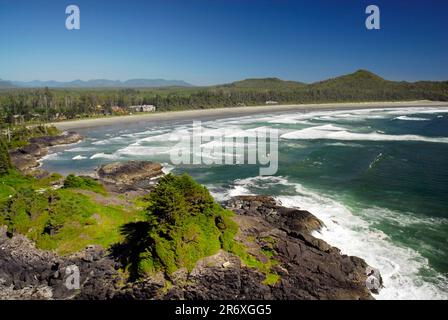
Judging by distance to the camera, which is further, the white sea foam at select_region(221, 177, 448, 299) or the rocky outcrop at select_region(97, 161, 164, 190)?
the rocky outcrop at select_region(97, 161, 164, 190)

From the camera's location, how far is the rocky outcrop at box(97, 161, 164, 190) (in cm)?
4408

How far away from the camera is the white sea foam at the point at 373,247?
2156 cm

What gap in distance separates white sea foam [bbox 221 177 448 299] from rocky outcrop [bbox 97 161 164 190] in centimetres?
1227

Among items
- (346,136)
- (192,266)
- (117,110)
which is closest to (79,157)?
(192,266)

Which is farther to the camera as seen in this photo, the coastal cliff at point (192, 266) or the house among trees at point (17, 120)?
the house among trees at point (17, 120)

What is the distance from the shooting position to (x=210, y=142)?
72500 millimetres

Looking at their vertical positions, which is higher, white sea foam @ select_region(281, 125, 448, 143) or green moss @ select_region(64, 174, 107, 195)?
white sea foam @ select_region(281, 125, 448, 143)

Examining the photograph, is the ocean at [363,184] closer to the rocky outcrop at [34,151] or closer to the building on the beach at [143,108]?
the rocky outcrop at [34,151]

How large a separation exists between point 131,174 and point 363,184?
94.7ft

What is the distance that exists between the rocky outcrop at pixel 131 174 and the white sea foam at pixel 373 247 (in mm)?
12267

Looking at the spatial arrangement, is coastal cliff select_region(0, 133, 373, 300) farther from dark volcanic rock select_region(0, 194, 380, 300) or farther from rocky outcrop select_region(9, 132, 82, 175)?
rocky outcrop select_region(9, 132, 82, 175)

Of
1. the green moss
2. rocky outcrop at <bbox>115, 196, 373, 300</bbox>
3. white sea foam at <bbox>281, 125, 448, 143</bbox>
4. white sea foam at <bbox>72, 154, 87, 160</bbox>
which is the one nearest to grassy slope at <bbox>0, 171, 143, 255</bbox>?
the green moss

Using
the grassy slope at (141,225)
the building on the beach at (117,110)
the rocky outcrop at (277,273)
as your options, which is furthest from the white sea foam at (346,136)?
the building on the beach at (117,110)

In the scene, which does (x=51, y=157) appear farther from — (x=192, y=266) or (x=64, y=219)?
(x=192, y=266)
